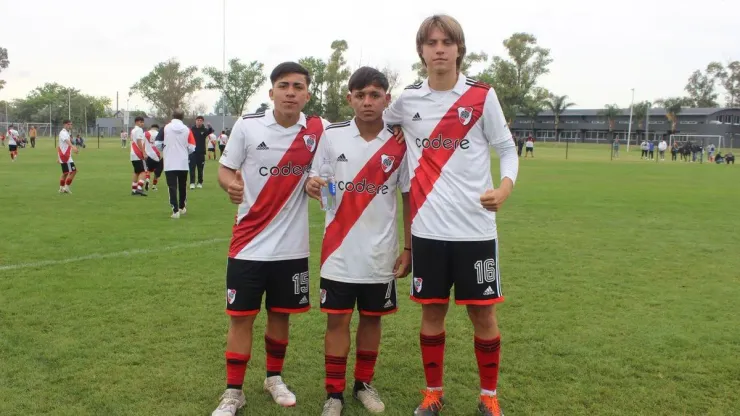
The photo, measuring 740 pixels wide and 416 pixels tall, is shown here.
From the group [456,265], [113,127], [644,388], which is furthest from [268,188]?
[113,127]

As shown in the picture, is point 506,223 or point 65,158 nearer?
point 506,223

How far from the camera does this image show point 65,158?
14.9m

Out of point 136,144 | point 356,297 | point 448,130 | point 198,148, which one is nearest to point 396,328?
point 356,297

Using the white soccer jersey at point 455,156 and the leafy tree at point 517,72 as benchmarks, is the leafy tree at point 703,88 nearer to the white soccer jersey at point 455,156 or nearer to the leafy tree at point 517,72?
the leafy tree at point 517,72

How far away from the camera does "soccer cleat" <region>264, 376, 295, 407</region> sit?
3742 mm

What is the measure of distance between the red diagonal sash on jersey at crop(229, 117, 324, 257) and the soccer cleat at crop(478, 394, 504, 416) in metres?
1.67

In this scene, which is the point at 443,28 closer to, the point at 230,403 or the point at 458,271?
the point at 458,271

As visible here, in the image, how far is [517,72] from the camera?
80.1 meters

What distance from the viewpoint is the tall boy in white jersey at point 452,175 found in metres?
3.43

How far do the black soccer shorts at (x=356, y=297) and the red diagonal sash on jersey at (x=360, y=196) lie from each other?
0.66 feet

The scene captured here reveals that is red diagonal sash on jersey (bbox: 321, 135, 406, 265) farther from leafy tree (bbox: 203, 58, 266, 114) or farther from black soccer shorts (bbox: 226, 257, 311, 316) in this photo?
leafy tree (bbox: 203, 58, 266, 114)

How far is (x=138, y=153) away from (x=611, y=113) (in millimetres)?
81692

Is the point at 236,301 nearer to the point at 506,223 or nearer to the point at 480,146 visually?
the point at 480,146

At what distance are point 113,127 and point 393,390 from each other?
9369 cm
